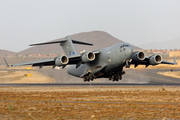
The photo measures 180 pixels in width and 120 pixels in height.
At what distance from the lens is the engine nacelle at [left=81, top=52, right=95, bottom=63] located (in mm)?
33844

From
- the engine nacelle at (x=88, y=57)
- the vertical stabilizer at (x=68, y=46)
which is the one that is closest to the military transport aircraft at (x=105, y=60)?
the engine nacelle at (x=88, y=57)

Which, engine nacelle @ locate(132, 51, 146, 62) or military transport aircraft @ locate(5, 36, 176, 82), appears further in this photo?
engine nacelle @ locate(132, 51, 146, 62)

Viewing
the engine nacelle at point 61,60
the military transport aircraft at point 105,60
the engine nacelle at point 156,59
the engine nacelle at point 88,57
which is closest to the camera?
the military transport aircraft at point 105,60

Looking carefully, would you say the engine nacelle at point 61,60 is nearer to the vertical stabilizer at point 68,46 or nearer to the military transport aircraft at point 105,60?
the military transport aircraft at point 105,60

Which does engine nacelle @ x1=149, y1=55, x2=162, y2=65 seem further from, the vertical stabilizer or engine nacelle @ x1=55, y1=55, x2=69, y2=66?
the vertical stabilizer

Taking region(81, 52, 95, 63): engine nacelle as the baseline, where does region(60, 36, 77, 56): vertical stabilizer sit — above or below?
above

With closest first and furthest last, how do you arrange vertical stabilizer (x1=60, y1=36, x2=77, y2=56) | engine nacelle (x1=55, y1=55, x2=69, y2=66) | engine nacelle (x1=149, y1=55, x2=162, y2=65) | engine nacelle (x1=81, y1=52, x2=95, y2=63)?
engine nacelle (x1=55, y1=55, x2=69, y2=66), engine nacelle (x1=81, y1=52, x2=95, y2=63), engine nacelle (x1=149, y1=55, x2=162, y2=65), vertical stabilizer (x1=60, y1=36, x2=77, y2=56)

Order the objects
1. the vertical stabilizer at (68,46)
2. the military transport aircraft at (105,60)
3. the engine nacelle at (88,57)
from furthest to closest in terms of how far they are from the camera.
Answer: the vertical stabilizer at (68,46) → the engine nacelle at (88,57) → the military transport aircraft at (105,60)

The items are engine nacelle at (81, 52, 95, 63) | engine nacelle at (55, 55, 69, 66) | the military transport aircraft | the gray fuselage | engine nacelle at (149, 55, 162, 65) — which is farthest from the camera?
engine nacelle at (149, 55, 162, 65)

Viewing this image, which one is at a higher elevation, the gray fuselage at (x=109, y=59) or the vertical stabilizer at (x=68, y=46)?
the vertical stabilizer at (x=68, y=46)

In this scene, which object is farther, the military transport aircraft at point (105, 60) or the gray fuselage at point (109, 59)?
the military transport aircraft at point (105, 60)

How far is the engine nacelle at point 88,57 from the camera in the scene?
33.8 meters

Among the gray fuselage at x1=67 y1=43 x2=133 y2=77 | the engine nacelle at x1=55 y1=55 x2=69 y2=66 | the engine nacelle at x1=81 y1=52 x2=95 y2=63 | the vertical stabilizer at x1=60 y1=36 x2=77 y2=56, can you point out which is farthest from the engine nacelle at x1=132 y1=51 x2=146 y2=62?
the vertical stabilizer at x1=60 y1=36 x2=77 y2=56

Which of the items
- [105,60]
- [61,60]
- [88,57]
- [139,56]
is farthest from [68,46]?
[139,56]
